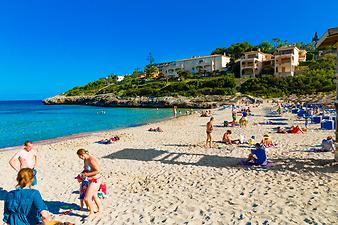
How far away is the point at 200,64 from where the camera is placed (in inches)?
3241

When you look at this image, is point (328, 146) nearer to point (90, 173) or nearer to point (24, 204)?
point (90, 173)

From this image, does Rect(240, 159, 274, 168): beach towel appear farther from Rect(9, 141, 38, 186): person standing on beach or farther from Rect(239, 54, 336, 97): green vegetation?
Rect(239, 54, 336, 97): green vegetation

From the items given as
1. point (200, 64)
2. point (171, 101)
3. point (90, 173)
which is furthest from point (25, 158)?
point (200, 64)

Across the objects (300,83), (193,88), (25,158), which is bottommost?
(25,158)

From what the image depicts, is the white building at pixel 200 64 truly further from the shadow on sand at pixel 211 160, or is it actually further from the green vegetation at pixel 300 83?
the shadow on sand at pixel 211 160

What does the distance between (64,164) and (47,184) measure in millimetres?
2654

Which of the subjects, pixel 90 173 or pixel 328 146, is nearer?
pixel 90 173

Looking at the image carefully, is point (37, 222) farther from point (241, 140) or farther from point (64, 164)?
point (241, 140)

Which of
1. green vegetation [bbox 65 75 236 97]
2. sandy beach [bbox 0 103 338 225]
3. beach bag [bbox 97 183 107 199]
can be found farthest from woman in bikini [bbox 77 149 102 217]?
green vegetation [bbox 65 75 236 97]

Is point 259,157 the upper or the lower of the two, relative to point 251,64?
lower

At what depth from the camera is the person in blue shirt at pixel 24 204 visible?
10.5 feet

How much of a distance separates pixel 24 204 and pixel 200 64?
81273 mm

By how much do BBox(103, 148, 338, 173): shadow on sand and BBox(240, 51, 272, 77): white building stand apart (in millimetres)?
57643

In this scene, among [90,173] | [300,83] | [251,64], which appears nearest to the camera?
[90,173]
